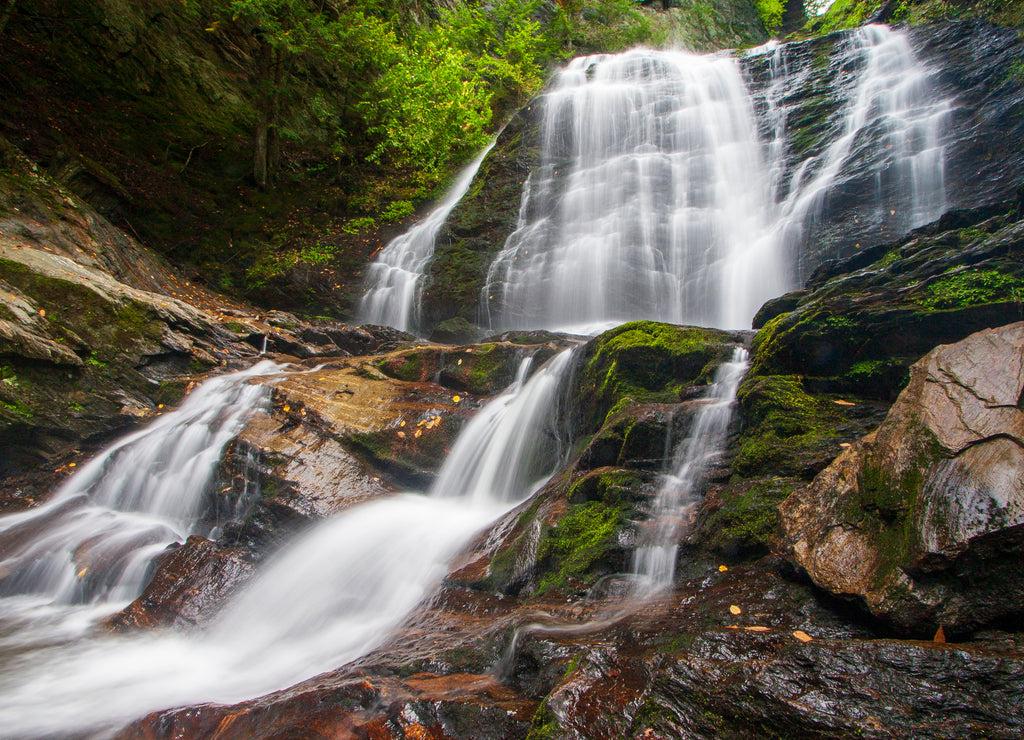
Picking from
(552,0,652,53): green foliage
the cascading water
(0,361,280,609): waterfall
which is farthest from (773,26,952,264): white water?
(552,0,652,53): green foliage

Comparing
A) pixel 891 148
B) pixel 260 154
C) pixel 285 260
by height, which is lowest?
pixel 285 260

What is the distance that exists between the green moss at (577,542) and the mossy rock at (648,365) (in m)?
1.42

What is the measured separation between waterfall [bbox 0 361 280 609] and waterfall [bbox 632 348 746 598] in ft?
16.1

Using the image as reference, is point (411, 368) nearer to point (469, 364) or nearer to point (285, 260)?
point (469, 364)

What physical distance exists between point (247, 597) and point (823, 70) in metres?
15.4

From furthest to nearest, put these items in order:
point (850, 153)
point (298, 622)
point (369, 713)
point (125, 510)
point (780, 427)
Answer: point (850, 153) → point (125, 510) → point (298, 622) → point (780, 427) → point (369, 713)

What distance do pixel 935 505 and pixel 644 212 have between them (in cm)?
1054

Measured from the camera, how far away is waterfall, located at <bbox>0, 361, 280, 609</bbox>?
5.23 meters

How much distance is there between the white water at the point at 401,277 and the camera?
1247cm

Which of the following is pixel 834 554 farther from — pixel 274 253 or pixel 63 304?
pixel 274 253

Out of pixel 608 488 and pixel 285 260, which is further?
pixel 285 260

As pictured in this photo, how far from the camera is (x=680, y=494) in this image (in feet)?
12.2

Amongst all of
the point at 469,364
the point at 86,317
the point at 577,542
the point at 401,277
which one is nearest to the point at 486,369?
the point at 469,364

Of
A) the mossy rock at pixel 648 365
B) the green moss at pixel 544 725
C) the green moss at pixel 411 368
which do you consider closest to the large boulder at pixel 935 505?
the green moss at pixel 544 725
